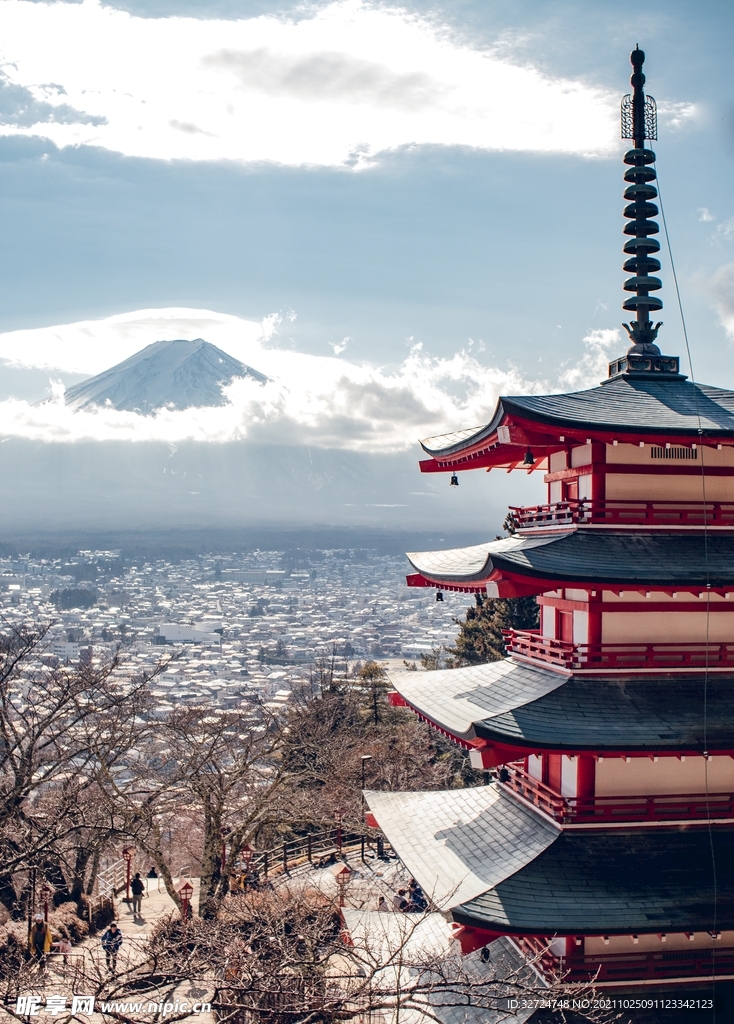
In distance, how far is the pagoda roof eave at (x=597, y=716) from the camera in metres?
12.2

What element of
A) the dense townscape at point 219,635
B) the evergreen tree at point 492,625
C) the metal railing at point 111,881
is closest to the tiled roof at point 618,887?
the metal railing at point 111,881

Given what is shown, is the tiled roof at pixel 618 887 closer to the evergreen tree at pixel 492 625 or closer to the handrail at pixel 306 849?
the handrail at pixel 306 849

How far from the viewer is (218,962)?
11.9 m

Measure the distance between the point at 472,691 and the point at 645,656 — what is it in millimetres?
3207

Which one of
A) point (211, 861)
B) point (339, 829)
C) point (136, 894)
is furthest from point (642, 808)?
point (136, 894)

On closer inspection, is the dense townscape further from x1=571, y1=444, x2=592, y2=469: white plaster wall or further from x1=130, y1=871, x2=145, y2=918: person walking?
x1=571, y1=444, x2=592, y2=469: white plaster wall

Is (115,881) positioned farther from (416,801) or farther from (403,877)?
(416,801)

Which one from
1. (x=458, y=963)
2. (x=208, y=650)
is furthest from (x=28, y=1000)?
(x=208, y=650)

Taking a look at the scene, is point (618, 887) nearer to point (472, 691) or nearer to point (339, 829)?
point (472, 691)

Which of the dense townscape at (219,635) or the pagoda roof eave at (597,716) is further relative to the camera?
the dense townscape at (219,635)

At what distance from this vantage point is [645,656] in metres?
13.6

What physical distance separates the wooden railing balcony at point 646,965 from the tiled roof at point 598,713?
2.81 metres

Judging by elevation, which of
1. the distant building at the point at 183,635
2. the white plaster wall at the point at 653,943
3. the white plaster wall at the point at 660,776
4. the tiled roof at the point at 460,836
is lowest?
the distant building at the point at 183,635

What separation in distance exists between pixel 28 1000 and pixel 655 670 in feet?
31.3
